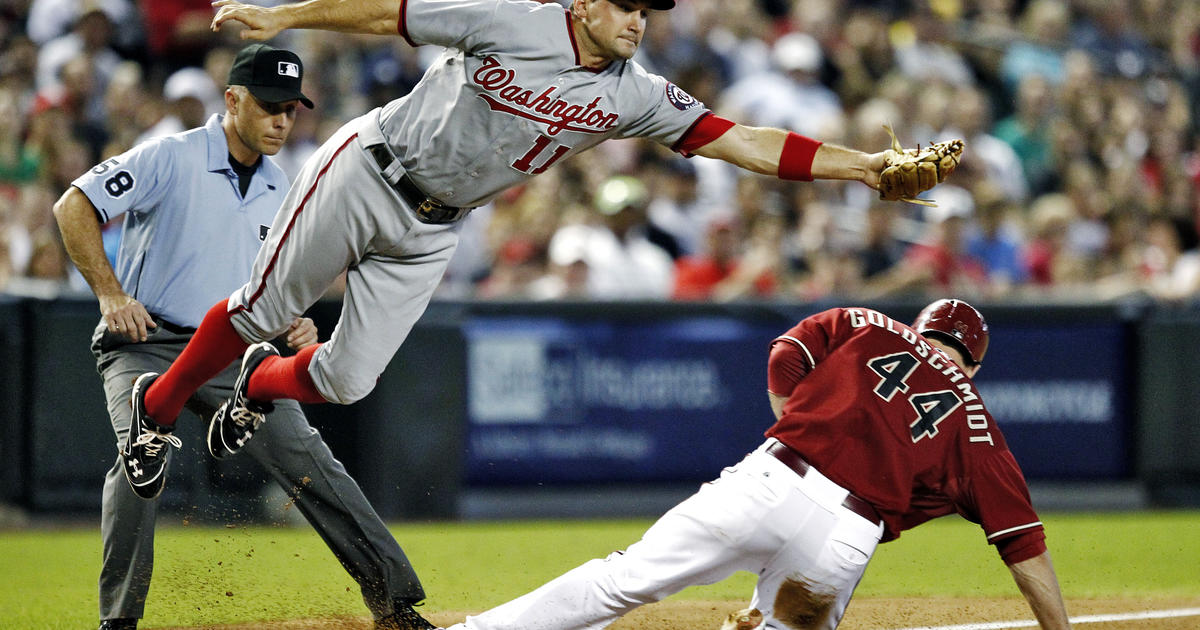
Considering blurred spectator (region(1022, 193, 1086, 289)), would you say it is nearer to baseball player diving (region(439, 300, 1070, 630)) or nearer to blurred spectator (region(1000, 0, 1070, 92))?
blurred spectator (region(1000, 0, 1070, 92))

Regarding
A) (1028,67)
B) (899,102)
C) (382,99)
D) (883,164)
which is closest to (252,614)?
(883,164)

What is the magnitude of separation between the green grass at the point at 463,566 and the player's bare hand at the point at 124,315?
1.10 m

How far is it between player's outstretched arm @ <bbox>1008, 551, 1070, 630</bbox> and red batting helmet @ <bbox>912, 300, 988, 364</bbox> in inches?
26.9

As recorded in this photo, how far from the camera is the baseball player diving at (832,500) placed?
4.00 metres

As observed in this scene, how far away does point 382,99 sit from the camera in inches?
418

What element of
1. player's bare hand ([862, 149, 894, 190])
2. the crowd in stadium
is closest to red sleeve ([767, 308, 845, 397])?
player's bare hand ([862, 149, 894, 190])

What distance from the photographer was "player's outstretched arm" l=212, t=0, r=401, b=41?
434 cm

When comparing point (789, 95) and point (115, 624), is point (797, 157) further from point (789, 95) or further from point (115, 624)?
point (789, 95)

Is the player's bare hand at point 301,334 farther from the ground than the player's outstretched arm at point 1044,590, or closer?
farther from the ground

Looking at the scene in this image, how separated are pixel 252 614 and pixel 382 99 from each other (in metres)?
5.66

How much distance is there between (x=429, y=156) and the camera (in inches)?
180

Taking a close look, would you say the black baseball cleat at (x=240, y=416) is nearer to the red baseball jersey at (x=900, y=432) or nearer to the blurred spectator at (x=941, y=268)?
the red baseball jersey at (x=900, y=432)

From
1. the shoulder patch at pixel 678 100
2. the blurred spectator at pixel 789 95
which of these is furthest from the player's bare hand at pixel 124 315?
the blurred spectator at pixel 789 95

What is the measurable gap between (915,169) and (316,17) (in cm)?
191
